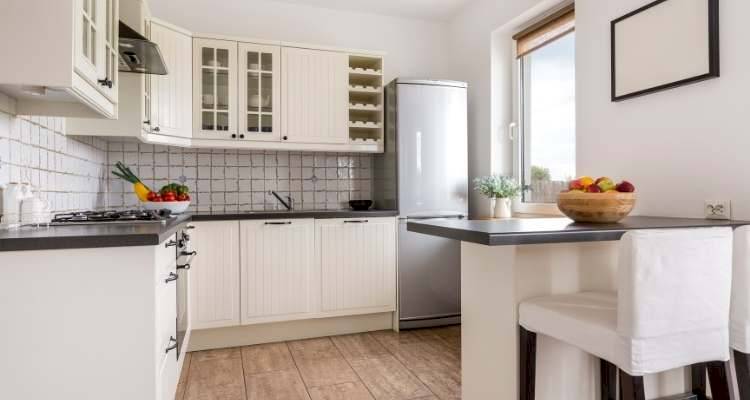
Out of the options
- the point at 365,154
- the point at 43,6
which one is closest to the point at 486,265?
the point at 43,6

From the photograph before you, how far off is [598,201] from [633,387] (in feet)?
→ 2.20

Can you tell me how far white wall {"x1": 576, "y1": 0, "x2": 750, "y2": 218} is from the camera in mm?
1800

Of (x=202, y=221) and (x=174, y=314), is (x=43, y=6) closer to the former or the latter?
(x=174, y=314)

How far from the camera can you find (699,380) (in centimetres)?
160

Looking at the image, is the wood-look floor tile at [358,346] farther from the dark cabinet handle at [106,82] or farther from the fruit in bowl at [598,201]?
the dark cabinet handle at [106,82]

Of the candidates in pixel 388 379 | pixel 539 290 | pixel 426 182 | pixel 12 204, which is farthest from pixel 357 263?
pixel 12 204

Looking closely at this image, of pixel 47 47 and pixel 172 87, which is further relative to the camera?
pixel 172 87

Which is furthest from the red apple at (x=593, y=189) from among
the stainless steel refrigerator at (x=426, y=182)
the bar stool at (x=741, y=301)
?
the stainless steel refrigerator at (x=426, y=182)

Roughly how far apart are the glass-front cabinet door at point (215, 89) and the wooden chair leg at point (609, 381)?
2716mm

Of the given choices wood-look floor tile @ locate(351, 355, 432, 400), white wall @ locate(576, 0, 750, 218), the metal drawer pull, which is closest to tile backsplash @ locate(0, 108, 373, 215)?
the metal drawer pull

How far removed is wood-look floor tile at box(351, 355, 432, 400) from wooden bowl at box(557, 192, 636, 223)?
124cm

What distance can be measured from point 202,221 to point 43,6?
5.66 ft

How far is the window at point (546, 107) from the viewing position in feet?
9.59

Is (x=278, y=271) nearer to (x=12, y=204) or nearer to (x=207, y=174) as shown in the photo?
(x=207, y=174)
